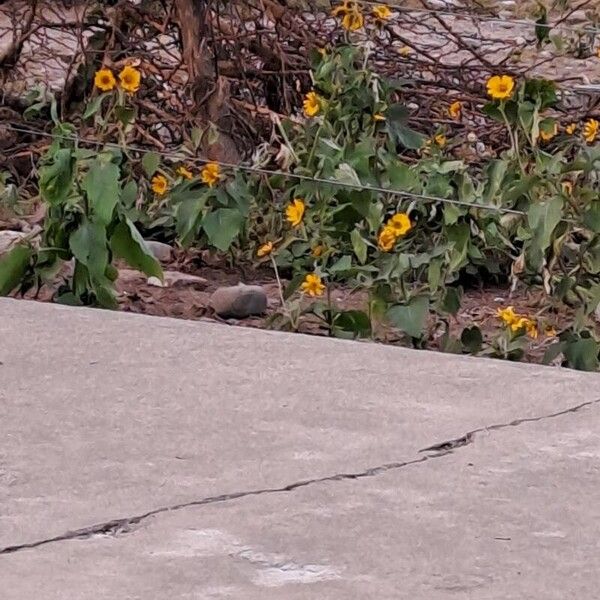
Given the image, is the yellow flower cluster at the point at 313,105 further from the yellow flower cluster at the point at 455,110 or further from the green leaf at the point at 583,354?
the green leaf at the point at 583,354

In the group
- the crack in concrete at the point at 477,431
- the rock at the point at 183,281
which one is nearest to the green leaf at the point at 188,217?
the rock at the point at 183,281

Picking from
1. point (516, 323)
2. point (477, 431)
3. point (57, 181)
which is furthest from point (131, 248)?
point (477, 431)

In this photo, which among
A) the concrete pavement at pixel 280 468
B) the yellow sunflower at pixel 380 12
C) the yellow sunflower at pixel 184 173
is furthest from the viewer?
the yellow sunflower at pixel 380 12

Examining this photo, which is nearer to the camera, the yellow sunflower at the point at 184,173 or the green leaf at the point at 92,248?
the green leaf at the point at 92,248

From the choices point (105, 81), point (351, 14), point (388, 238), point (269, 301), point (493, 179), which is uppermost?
point (351, 14)

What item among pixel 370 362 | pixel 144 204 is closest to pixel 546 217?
pixel 370 362

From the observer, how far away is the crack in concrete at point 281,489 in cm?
266

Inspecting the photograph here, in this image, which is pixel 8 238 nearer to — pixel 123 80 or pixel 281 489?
pixel 123 80

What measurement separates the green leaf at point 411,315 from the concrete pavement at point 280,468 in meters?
0.38

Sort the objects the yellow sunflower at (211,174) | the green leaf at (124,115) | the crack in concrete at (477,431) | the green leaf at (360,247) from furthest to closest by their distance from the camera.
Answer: the green leaf at (124,115) < the yellow sunflower at (211,174) < the green leaf at (360,247) < the crack in concrete at (477,431)

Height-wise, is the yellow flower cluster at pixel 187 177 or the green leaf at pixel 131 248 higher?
the yellow flower cluster at pixel 187 177

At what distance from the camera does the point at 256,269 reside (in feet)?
17.9

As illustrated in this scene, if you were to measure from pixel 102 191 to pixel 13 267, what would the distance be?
1.15ft

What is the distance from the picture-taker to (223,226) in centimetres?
501
